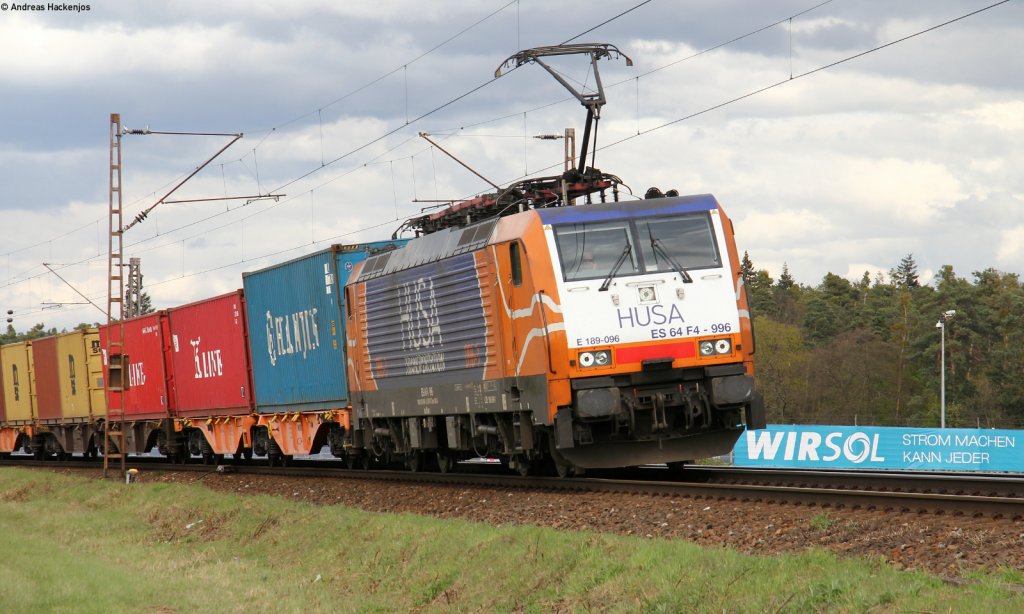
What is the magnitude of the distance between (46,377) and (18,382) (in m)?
3.14

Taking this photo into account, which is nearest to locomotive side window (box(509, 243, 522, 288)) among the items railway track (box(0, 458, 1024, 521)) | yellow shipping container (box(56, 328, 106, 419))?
railway track (box(0, 458, 1024, 521))

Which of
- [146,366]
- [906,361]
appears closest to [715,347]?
[146,366]

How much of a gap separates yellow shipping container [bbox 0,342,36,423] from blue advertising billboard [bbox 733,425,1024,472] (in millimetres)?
22844

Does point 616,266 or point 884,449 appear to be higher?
point 616,266

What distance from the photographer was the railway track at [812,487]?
10.8m

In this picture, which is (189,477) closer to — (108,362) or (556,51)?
(108,362)

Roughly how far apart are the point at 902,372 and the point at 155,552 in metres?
81.3

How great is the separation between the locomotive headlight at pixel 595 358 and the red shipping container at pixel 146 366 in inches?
715

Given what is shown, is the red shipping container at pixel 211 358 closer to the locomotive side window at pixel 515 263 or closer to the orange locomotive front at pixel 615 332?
the orange locomotive front at pixel 615 332

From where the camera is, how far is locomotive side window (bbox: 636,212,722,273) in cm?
1478

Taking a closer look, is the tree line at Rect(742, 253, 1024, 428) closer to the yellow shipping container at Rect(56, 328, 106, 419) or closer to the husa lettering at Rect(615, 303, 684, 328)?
the yellow shipping container at Rect(56, 328, 106, 419)

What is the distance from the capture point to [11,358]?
130 ft

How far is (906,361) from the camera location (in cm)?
9088

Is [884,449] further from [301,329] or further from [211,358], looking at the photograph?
[211,358]
